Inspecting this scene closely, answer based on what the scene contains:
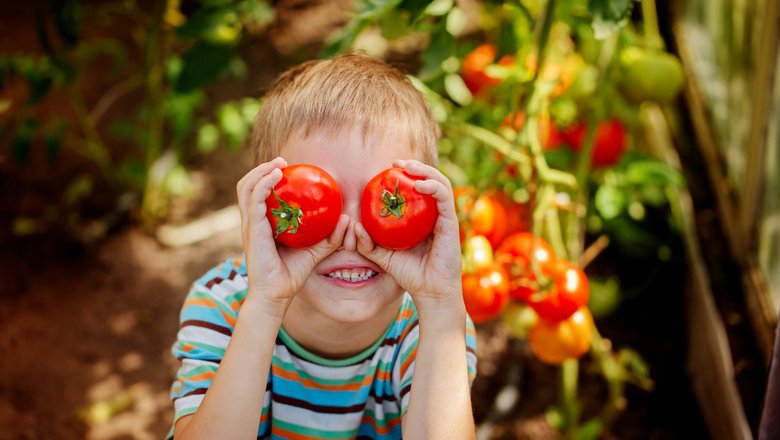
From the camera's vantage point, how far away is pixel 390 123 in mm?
1247

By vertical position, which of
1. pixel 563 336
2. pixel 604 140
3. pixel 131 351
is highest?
pixel 604 140

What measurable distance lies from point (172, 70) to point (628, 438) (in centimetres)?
196

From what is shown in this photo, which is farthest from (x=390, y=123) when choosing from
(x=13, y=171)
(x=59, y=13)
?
(x=13, y=171)

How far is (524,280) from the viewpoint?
5.09 ft

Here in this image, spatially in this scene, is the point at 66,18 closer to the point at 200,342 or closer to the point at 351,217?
the point at 200,342

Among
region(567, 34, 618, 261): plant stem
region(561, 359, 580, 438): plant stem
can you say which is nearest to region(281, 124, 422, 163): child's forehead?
region(567, 34, 618, 261): plant stem

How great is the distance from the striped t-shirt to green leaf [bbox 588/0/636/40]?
68cm

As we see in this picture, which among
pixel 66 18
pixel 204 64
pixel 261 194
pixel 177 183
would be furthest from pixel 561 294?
pixel 177 183

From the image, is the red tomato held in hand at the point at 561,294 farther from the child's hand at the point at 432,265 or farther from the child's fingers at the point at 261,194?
the child's fingers at the point at 261,194

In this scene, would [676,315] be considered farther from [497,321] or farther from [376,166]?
[376,166]

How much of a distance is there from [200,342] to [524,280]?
678mm

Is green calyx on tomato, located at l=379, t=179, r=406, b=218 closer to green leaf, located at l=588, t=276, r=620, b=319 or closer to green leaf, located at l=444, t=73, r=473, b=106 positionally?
green leaf, located at l=444, t=73, r=473, b=106

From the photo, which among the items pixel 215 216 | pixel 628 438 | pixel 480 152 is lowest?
pixel 628 438

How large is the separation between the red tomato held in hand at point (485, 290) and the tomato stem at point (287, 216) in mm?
498
